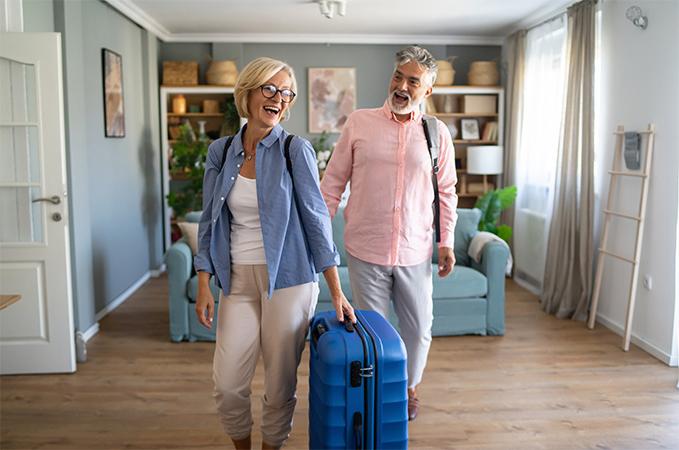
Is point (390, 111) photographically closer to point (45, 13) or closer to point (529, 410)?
point (529, 410)

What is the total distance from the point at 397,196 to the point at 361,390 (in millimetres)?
907

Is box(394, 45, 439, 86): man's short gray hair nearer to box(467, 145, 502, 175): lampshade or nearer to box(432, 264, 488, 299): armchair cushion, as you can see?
box(432, 264, 488, 299): armchair cushion

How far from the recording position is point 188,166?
6.75 metres

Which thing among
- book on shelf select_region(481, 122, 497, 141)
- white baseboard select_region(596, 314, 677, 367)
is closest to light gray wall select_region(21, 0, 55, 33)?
white baseboard select_region(596, 314, 677, 367)

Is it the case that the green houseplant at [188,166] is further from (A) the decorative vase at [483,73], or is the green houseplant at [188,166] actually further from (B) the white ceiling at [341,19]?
(A) the decorative vase at [483,73]

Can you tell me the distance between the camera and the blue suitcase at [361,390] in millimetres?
2074

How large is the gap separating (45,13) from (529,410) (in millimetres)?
3589

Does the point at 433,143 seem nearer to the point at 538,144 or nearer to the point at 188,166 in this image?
the point at 538,144

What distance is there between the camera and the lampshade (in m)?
6.82

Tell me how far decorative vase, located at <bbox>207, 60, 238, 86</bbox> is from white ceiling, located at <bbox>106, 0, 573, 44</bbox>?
0.35 m

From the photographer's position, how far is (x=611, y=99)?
489cm

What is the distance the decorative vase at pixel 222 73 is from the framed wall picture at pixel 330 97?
909mm

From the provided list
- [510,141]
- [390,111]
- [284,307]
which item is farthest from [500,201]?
[284,307]

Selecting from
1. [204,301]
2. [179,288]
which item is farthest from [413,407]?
[179,288]
